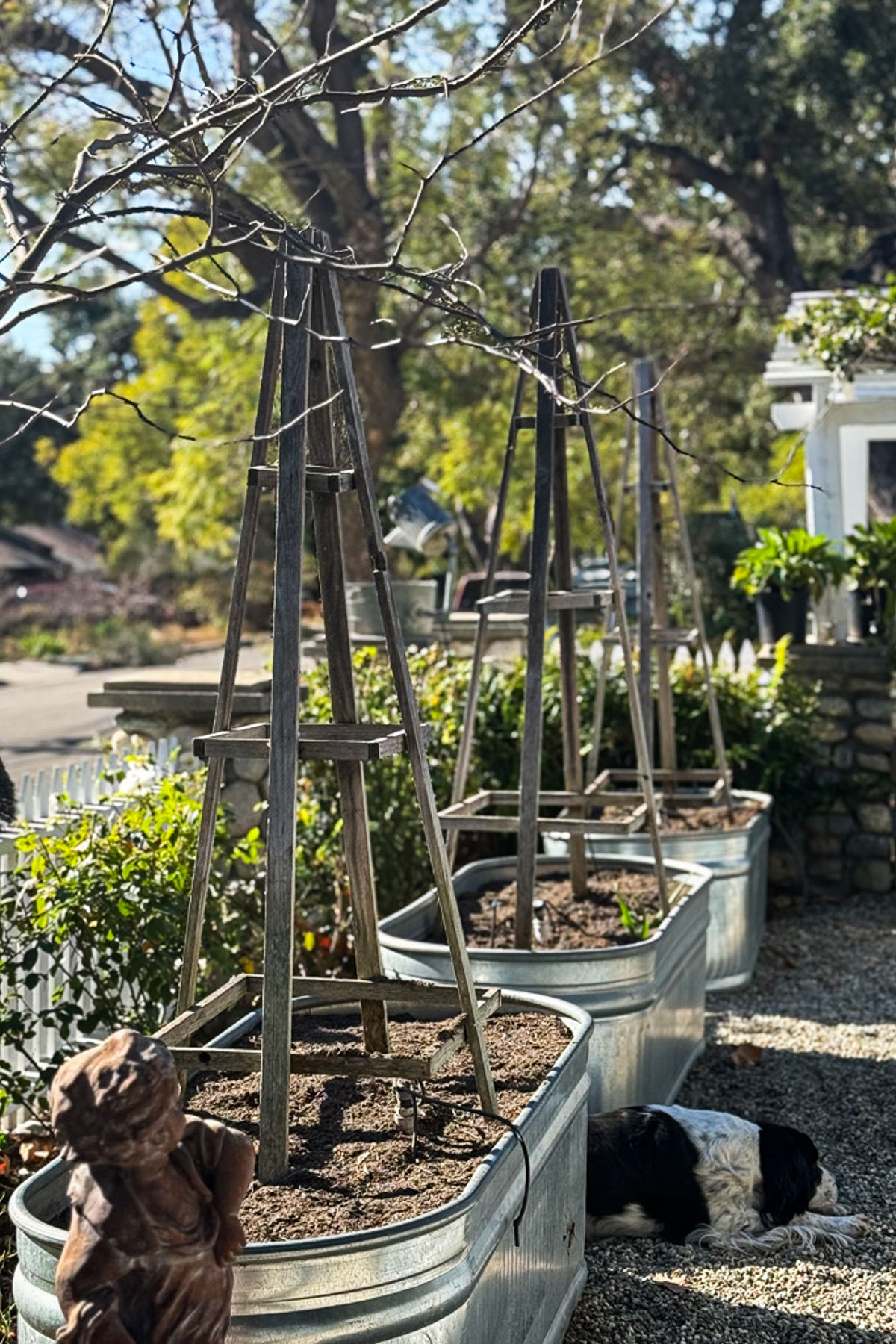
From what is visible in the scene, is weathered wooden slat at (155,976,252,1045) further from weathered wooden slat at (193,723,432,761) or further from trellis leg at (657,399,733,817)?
trellis leg at (657,399,733,817)

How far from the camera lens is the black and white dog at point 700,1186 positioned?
384 centimetres

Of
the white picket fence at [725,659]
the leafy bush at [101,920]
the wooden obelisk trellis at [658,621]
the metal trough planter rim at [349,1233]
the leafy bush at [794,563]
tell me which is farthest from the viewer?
the white picket fence at [725,659]

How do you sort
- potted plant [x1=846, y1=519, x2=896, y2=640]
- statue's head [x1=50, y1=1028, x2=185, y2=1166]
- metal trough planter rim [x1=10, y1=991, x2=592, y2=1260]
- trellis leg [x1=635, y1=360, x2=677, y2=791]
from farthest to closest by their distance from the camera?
1. potted plant [x1=846, y1=519, x2=896, y2=640]
2. trellis leg [x1=635, y1=360, x2=677, y2=791]
3. metal trough planter rim [x1=10, y1=991, x2=592, y2=1260]
4. statue's head [x1=50, y1=1028, x2=185, y2=1166]

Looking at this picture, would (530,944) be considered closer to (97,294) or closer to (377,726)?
(377,726)

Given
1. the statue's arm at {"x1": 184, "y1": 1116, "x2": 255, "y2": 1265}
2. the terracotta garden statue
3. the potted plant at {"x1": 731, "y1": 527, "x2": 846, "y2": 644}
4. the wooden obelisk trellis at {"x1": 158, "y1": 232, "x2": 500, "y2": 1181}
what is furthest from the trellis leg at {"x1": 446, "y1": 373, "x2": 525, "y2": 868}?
the potted plant at {"x1": 731, "y1": 527, "x2": 846, "y2": 644}

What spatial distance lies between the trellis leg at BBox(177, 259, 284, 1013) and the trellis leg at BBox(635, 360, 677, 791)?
10.8 ft

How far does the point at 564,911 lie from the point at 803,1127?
1088mm

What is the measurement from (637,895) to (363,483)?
2591 millimetres

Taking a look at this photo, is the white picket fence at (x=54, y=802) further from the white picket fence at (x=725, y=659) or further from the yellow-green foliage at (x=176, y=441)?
the white picket fence at (x=725, y=659)

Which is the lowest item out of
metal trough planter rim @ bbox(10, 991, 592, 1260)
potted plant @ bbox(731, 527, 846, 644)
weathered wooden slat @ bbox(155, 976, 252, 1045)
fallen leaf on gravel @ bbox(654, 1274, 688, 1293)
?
fallen leaf on gravel @ bbox(654, 1274, 688, 1293)

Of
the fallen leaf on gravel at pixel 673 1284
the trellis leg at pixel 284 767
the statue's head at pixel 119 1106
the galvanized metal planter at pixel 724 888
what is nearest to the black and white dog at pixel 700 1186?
the fallen leaf on gravel at pixel 673 1284

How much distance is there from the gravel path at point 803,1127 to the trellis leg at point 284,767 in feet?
3.48

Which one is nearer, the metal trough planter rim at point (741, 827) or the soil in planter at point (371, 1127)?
the soil in planter at point (371, 1127)

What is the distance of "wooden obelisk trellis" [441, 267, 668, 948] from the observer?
457cm
